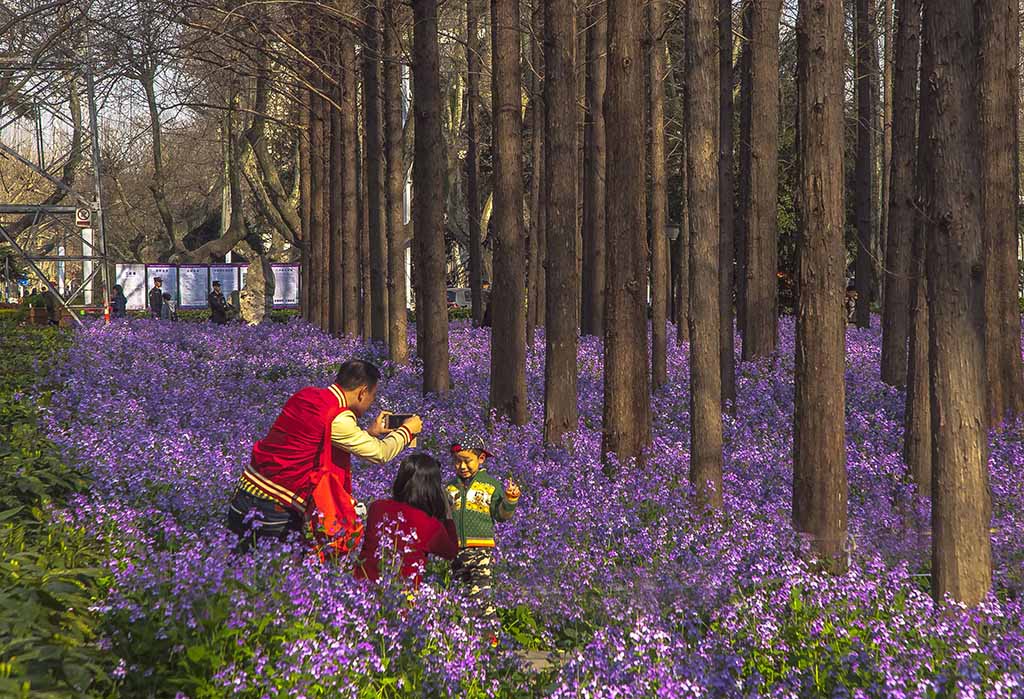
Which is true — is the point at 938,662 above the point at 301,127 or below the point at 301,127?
below

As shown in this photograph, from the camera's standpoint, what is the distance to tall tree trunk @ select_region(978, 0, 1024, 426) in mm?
13352

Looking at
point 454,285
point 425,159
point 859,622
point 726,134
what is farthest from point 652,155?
point 454,285

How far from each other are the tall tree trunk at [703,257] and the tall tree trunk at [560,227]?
104 inches

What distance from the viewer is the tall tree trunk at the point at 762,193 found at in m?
19.2

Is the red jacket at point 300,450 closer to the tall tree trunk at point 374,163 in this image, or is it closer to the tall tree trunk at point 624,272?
the tall tree trunk at point 624,272

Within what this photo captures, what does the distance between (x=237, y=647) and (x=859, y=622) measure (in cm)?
324

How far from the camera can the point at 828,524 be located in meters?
9.39

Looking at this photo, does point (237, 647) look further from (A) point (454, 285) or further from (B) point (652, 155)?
(A) point (454, 285)

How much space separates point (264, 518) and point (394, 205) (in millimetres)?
16635

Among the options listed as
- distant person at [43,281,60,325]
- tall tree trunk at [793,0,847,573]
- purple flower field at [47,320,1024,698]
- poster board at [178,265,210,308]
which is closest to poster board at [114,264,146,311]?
poster board at [178,265,210,308]

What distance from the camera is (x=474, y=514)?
→ 7.84 metres

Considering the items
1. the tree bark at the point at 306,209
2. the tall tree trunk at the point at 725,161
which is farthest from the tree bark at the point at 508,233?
the tree bark at the point at 306,209

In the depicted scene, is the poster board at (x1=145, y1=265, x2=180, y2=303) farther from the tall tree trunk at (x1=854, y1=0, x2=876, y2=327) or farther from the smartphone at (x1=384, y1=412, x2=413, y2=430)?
the smartphone at (x1=384, y1=412, x2=413, y2=430)

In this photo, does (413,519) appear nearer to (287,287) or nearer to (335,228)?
(335,228)
